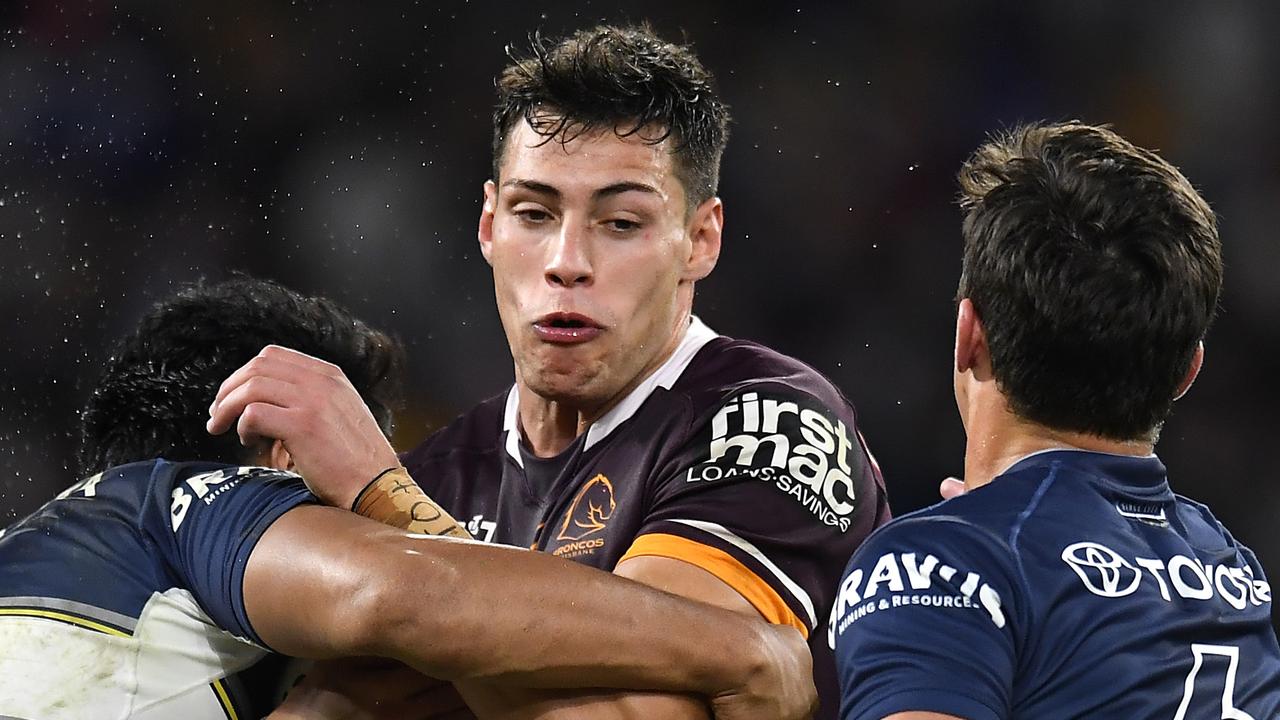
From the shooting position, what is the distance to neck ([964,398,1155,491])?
201 cm

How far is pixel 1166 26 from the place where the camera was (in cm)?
648

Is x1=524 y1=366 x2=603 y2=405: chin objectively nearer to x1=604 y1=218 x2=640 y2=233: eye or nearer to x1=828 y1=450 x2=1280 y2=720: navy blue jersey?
x1=604 y1=218 x2=640 y2=233: eye

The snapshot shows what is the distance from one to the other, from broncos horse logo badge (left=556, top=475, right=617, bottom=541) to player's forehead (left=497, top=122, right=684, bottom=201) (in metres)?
0.60

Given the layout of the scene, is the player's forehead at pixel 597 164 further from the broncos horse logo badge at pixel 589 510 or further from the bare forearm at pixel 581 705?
the bare forearm at pixel 581 705

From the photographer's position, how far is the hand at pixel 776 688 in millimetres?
2309

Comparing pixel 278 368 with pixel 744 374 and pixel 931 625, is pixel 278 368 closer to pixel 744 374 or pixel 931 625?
pixel 744 374

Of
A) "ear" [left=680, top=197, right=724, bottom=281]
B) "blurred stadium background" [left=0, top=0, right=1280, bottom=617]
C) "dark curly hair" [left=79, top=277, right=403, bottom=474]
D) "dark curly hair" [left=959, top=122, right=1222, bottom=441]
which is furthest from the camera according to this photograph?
"blurred stadium background" [left=0, top=0, right=1280, bottom=617]

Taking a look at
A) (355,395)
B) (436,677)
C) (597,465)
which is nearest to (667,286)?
(597,465)

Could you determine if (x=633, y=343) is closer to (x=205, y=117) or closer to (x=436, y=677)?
(x=436, y=677)

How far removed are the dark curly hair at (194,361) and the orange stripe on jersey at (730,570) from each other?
850mm

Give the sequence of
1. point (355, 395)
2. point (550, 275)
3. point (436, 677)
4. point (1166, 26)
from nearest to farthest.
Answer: point (436, 677)
point (355, 395)
point (550, 275)
point (1166, 26)

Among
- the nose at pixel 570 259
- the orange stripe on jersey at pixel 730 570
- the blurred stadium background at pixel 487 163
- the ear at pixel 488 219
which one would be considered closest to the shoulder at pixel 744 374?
the nose at pixel 570 259

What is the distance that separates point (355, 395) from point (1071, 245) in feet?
4.48

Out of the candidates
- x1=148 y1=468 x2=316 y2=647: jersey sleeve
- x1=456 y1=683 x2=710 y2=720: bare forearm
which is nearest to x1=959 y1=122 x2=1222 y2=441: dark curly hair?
x1=456 y1=683 x2=710 y2=720: bare forearm
